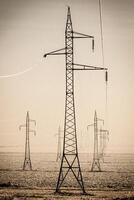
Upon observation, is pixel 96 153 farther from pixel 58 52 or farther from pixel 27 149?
pixel 58 52

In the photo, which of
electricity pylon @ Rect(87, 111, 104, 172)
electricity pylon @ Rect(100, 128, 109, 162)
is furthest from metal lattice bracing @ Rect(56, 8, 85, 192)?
electricity pylon @ Rect(100, 128, 109, 162)

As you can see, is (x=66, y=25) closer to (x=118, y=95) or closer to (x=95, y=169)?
(x=118, y=95)

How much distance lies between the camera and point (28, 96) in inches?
299

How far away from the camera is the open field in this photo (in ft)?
23.5

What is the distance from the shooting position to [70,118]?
24.1 ft

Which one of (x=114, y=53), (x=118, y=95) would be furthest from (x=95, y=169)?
(x=114, y=53)

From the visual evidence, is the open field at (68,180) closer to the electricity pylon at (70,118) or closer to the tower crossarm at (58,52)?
the electricity pylon at (70,118)

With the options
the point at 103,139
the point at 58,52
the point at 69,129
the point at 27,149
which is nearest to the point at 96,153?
the point at 103,139

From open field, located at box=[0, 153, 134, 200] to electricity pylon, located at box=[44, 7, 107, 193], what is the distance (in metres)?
0.09

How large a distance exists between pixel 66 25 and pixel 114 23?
2.42 ft

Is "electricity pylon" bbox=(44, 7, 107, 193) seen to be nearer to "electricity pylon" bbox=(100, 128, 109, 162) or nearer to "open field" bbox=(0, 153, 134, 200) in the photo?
"open field" bbox=(0, 153, 134, 200)

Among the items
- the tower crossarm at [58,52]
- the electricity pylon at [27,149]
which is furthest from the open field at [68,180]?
the tower crossarm at [58,52]

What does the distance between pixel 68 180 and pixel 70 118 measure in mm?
902

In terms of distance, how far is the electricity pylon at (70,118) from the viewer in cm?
720
